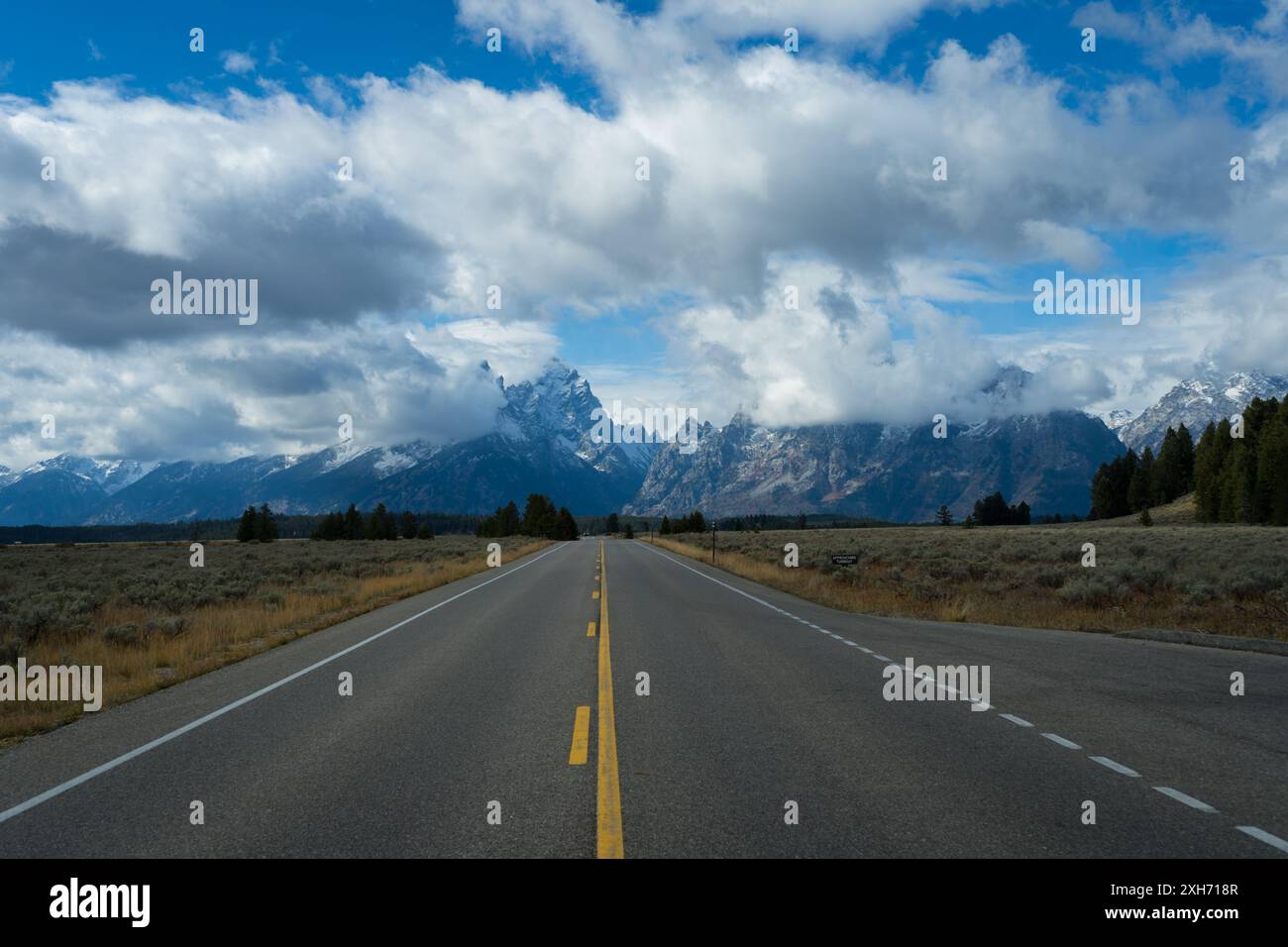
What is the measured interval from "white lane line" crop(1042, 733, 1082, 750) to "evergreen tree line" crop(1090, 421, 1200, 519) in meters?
121

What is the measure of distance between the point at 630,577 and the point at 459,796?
90.8ft

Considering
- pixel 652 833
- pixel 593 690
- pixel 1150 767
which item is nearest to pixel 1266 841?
pixel 1150 767

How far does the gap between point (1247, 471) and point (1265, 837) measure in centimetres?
9862

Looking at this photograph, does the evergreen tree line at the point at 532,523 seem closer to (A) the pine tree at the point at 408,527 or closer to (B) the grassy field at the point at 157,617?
(A) the pine tree at the point at 408,527

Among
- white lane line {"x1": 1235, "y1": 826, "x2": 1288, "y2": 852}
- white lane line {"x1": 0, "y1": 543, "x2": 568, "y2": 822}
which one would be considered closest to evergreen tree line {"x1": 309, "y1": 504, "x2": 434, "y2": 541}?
white lane line {"x1": 0, "y1": 543, "x2": 568, "y2": 822}

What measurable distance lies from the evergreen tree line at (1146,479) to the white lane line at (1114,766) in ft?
400

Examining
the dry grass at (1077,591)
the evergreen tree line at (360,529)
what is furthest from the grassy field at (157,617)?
the evergreen tree line at (360,529)

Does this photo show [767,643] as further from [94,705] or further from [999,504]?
[999,504]

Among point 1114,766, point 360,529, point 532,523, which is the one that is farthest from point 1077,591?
point 360,529

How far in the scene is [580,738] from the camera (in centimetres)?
786

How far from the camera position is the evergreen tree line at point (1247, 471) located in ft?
260

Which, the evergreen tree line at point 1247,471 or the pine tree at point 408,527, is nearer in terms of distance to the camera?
the evergreen tree line at point 1247,471
